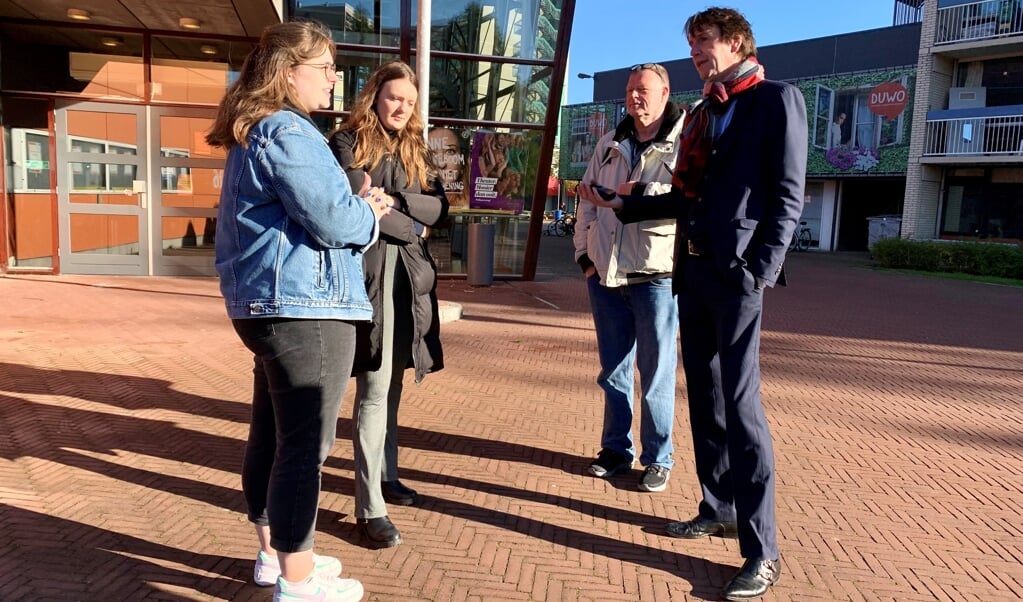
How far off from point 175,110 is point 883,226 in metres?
25.2

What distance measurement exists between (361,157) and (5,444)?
109 inches

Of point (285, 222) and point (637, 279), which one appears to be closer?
point (285, 222)

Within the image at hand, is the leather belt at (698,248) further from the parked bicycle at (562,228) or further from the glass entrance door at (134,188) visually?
the parked bicycle at (562,228)

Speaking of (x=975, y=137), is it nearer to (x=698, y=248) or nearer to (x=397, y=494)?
(x=698, y=248)

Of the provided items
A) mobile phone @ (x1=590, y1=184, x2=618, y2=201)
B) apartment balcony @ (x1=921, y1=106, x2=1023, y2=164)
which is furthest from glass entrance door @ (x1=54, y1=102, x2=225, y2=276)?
apartment balcony @ (x1=921, y1=106, x2=1023, y2=164)

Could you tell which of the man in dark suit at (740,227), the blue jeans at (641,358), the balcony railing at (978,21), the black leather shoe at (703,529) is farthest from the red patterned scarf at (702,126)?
the balcony railing at (978,21)

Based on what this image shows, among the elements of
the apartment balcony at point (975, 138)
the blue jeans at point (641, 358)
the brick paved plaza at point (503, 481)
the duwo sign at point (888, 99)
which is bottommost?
the brick paved plaza at point (503, 481)

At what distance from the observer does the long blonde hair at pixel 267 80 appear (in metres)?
2.31

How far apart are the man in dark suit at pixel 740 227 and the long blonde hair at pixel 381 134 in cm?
109

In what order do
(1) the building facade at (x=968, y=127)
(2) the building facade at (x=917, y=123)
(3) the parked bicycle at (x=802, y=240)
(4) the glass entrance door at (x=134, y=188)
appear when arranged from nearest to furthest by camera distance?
(4) the glass entrance door at (x=134, y=188) → (1) the building facade at (x=968, y=127) → (2) the building facade at (x=917, y=123) → (3) the parked bicycle at (x=802, y=240)

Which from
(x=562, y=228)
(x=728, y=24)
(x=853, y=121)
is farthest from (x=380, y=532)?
(x=562, y=228)

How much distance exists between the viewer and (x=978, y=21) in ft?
79.4

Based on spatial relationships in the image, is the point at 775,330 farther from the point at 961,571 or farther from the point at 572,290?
the point at 961,571

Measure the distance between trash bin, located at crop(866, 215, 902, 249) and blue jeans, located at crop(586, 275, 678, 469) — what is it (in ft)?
89.0
